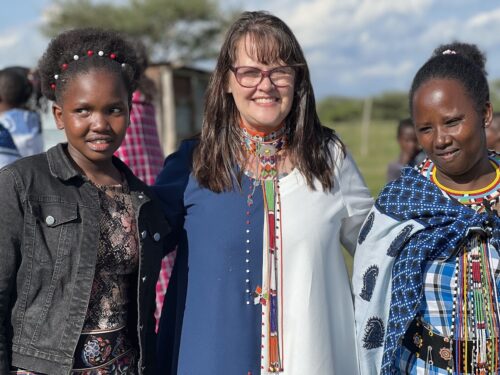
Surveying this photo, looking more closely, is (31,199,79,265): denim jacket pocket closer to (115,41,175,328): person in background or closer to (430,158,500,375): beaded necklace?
(430,158,500,375): beaded necklace

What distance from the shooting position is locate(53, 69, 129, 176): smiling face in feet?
8.80

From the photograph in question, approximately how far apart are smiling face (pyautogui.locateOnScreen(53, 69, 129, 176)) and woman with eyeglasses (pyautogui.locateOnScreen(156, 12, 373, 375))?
1.49ft

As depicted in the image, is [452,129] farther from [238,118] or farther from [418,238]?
[238,118]

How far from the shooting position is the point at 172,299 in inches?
122

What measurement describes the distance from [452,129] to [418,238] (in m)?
0.42

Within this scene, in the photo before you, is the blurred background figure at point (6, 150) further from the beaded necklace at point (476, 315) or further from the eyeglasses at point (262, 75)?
the beaded necklace at point (476, 315)

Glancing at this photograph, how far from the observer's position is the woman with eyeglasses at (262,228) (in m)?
2.93

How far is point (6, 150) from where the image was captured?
3.78 m

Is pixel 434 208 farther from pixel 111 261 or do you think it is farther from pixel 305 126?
pixel 111 261

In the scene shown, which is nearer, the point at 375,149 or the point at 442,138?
the point at 442,138

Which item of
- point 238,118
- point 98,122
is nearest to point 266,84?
point 238,118

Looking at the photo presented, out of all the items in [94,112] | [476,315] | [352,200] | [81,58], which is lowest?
[476,315]

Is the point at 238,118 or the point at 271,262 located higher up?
the point at 238,118

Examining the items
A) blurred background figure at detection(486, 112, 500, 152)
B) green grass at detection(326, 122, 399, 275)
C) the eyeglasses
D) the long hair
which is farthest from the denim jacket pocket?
green grass at detection(326, 122, 399, 275)
